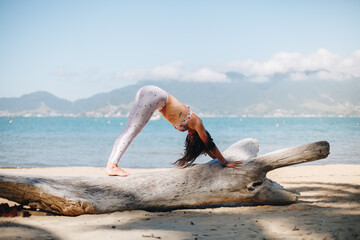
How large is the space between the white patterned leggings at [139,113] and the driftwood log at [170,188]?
0.49 meters

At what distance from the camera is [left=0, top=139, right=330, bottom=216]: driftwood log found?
462 centimetres

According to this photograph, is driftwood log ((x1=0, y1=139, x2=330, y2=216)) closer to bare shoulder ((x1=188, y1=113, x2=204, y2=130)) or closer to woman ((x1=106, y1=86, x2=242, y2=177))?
woman ((x1=106, y1=86, x2=242, y2=177))

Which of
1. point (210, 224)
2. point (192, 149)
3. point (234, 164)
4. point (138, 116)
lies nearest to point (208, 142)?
point (192, 149)

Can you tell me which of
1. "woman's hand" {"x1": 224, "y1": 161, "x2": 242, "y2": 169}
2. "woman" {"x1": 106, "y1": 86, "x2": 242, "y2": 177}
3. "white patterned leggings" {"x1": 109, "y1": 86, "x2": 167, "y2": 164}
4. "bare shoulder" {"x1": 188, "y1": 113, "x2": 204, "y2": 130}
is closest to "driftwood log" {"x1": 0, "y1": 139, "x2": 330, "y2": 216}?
"woman's hand" {"x1": 224, "y1": 161, "x2": 242, "y2": 169}

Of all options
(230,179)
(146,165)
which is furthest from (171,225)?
(146,165)

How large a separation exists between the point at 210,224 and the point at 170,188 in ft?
3.24

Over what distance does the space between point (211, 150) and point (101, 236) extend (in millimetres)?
2246

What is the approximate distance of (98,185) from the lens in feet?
15.8

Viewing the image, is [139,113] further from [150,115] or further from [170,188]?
[170,188]

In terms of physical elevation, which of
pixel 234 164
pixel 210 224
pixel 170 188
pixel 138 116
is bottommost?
pixel 210 224

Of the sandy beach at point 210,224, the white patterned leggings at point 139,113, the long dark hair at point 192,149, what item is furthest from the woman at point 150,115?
the sandy beach at point 210,224

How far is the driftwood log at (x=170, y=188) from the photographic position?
4617mm

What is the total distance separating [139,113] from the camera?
495 cm

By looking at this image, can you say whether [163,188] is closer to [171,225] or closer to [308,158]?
[171,225]
